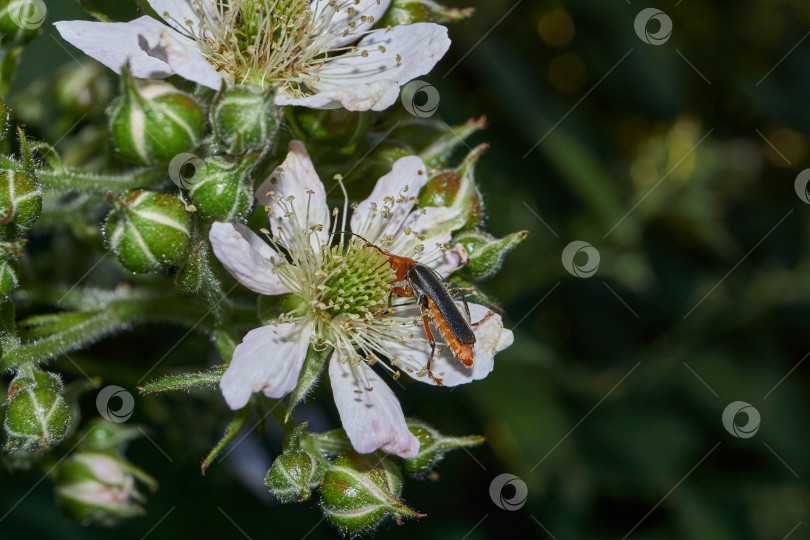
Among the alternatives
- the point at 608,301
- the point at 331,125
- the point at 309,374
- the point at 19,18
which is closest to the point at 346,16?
the point at 331,125

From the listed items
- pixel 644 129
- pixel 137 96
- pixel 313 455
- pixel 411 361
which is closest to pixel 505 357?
pixel 411 361

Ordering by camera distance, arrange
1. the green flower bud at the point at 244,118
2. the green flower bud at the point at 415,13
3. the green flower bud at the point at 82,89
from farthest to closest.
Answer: the green flower bud at the point at 82,89, the green flower bud at the point at 415,13, the green flower bud at the point at 244,118

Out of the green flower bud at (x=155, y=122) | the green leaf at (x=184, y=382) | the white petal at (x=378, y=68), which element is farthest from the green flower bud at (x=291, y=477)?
the white petal at (x=378, y=68)

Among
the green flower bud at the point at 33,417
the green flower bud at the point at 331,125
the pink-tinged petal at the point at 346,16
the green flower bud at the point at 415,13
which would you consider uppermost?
the green flower bud at the point at 415,13

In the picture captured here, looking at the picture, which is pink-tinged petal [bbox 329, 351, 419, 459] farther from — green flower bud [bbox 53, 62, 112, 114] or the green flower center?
green flower bud [bbox 53, 62, 112, 114]

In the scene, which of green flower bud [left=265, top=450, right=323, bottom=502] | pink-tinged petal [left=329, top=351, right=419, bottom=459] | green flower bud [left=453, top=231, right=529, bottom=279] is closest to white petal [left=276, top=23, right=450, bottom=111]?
green flower bud [left=453, top=231, right=529, bottom=279]

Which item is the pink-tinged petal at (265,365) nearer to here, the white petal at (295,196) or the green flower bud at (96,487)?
the white petal at (295,196)

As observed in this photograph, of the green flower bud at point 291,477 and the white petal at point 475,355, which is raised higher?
the white petal at point 475,355
